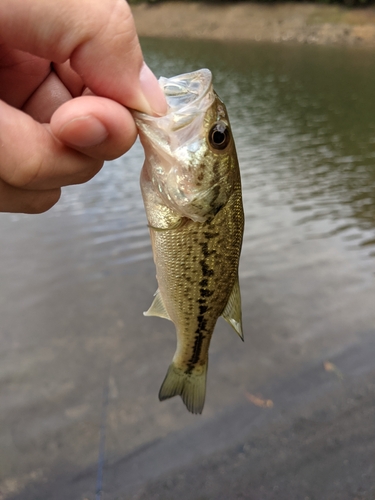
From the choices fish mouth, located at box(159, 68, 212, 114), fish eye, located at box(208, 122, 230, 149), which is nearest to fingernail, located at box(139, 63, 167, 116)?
fish mouth, located at box(159, 68, 212, 114)

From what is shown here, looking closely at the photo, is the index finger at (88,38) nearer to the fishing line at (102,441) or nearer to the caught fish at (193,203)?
the caught fish at (193,203)

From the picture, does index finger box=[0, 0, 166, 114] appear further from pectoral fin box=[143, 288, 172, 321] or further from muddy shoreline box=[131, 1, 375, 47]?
muddy shoreline box=[131, 1, 375, 47]

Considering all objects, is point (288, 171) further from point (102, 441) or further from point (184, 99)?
→ point (184, 99)

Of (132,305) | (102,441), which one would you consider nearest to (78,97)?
(102,441)

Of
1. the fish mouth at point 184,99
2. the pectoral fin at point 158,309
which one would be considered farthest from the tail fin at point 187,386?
the fish mouth at point 184,99

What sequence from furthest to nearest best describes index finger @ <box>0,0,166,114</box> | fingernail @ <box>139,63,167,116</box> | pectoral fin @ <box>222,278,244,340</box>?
1. pectoral fin @ <box>222,278,244,340</box>
2. fingernail @ <box>139,63,167,116</box>
3. index finger @ <box>0,0,166,114</box>

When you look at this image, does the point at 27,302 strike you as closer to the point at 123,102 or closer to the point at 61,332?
the point at 61,332
